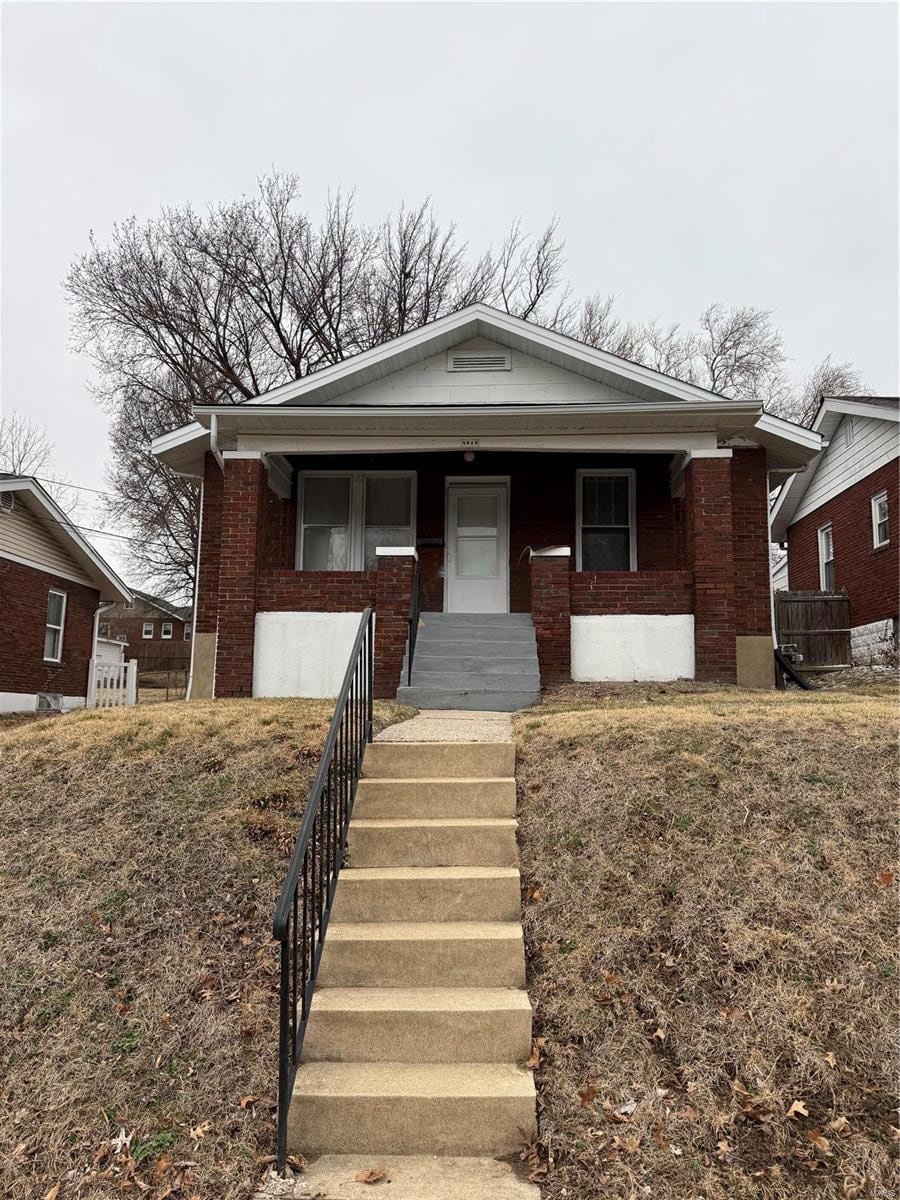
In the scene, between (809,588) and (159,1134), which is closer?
(159,1134)

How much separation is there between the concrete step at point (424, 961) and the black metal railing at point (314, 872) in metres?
0.16

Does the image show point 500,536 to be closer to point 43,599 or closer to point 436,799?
point 436,799

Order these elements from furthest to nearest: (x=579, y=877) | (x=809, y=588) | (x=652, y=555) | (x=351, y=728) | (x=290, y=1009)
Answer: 1. (x=809, y=588)
2. (x=652, y=555)
3. (x=351, y=728)
4. (x=579, y=877)
5. (x=290, y=1009)

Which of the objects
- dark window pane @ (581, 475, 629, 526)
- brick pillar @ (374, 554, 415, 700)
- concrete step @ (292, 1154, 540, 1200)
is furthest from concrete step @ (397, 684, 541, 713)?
concrete step @ (292, 1154, 540, 1200)

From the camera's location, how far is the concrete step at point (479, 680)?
30.4ft

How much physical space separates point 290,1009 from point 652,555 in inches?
372

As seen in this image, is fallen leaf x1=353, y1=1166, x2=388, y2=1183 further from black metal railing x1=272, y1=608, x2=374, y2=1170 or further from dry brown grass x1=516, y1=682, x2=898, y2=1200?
dry brown grass x1=516, y1=682, x2=898, y2=1200

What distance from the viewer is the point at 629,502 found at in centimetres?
1247

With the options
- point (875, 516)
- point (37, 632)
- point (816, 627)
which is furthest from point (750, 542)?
point (37, 632)

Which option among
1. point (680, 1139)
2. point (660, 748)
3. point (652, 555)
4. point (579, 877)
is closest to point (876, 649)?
point (652, 555)

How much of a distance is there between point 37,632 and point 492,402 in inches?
457

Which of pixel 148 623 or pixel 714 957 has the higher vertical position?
pixel 148 623

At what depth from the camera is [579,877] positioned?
15.5ft

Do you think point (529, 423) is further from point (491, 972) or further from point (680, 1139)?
point (680, 1139)
